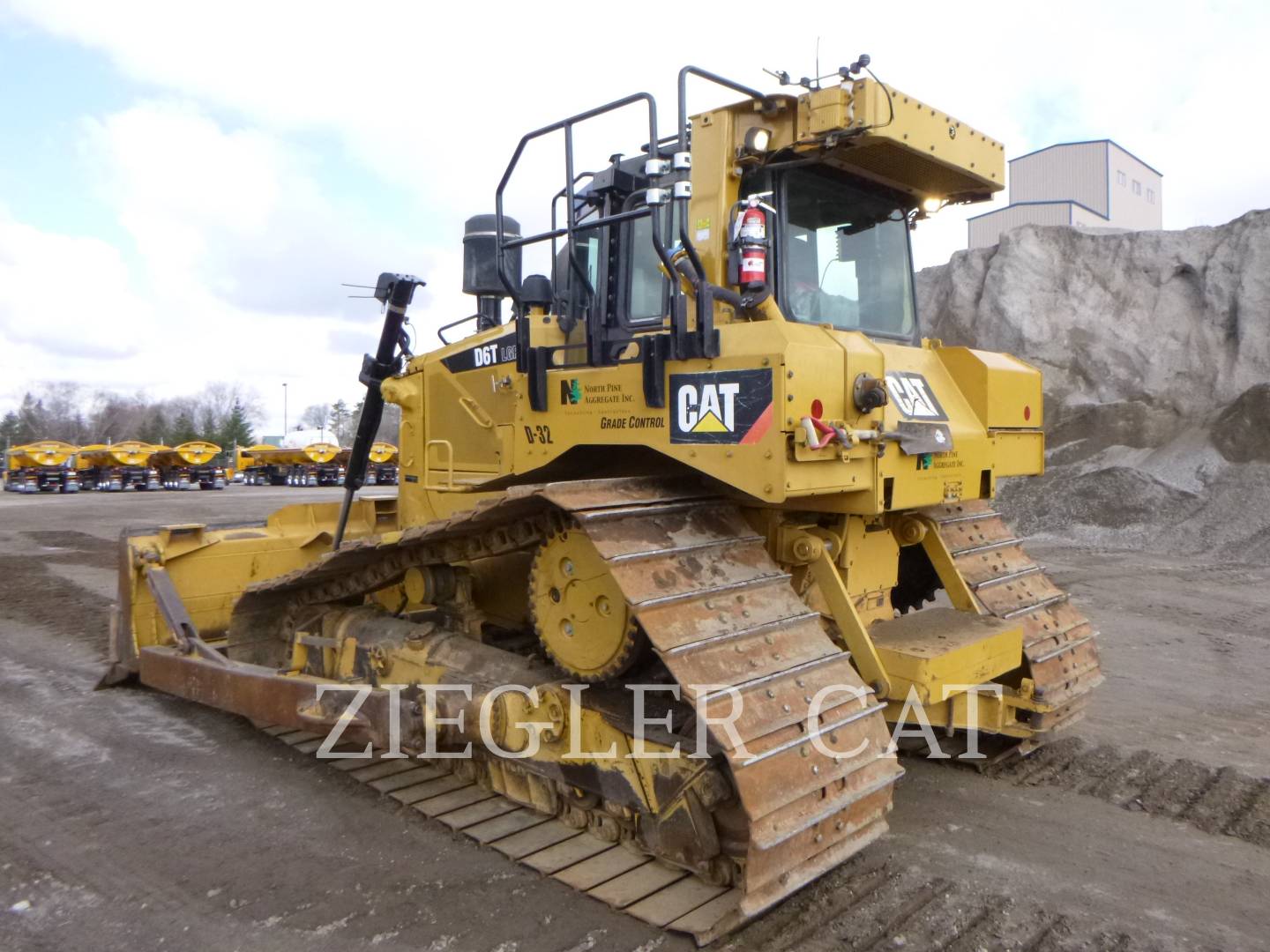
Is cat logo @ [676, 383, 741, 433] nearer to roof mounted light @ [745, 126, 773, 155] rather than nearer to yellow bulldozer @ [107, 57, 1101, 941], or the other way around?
yellow bulldozer @ [107, 57, 1101, 941]

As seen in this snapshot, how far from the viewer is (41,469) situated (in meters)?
29.7

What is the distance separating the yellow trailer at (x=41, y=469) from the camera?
93.8 ft

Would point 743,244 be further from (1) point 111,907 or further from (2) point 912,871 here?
(1) point 111,907

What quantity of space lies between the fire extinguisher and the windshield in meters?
0.36

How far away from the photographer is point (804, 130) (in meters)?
3.91

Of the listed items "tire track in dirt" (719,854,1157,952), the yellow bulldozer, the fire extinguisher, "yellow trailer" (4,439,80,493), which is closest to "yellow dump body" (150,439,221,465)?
"yellow trailer" (4,439,80,493)

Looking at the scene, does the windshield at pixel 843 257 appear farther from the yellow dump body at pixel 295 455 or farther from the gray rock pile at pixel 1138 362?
the yellow dump body at pixel 295 455

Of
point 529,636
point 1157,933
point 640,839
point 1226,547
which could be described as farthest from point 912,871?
point 1226,547

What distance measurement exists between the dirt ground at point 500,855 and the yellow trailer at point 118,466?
87.4 feet

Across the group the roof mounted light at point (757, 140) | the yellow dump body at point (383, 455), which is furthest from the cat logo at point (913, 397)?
the yellow dump body at point (383, 455)

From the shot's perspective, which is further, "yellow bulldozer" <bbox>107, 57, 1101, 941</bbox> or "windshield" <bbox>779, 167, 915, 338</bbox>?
"windshield" <bbox>779, 167, 915, 338</bbox>

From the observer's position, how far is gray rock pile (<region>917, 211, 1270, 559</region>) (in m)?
14.9

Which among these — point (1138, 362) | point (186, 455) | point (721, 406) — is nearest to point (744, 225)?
point (721, 406)

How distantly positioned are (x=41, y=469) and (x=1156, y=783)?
33.1 meters
